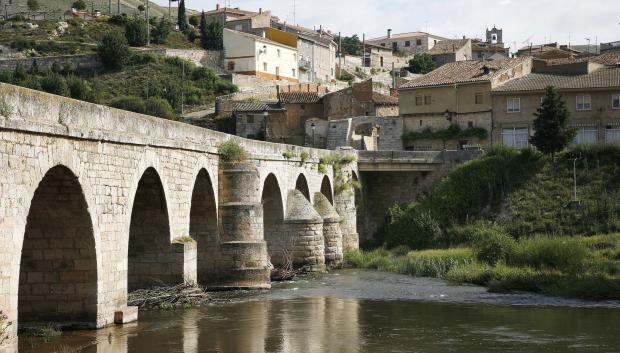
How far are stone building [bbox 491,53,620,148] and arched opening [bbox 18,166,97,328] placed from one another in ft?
111

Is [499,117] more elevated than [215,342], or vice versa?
[499,117]

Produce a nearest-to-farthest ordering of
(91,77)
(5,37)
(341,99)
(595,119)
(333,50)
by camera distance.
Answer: (595,119)
(341,99)
(91,77)
(5,37)
(333,50)

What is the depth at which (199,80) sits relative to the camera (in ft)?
239

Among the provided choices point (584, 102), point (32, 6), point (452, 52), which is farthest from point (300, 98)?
point (32, 6)

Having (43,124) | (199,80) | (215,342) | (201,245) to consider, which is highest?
(199,80)

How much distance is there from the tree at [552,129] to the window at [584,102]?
22.1 ft

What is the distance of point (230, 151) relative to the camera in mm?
26516

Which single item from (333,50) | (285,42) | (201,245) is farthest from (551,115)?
(333,50)

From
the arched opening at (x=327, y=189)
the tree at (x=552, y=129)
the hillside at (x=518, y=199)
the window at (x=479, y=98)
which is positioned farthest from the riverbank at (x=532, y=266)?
the window at (x=479, y=98)

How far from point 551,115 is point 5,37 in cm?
5279

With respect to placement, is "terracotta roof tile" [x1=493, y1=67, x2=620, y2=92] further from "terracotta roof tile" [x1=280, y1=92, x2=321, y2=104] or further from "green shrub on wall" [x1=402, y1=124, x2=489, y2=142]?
"terracotta roof tile" [x1=280, y1=92, x2=321, y2=104]

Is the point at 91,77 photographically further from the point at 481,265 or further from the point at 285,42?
the point at 481,265

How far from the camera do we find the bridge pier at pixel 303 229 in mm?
33500

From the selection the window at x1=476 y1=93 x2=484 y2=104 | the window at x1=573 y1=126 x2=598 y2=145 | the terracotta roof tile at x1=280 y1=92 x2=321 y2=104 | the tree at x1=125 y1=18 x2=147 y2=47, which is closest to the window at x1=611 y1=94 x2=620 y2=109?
the window at x1=573 y1=126 x2=598 y2=145
